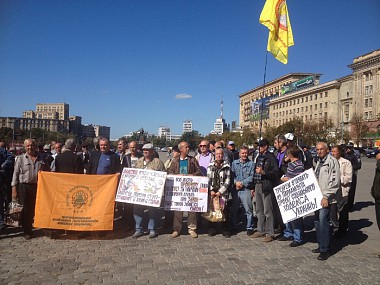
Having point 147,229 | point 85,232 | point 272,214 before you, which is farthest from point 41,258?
point 272,214

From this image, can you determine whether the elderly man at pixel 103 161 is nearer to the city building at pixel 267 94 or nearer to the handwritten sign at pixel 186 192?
the handwritten sign at pixel 186 192

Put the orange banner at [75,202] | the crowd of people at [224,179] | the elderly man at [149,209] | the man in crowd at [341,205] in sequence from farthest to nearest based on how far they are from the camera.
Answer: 1. the elderly man at [149,209]
2. the crowd of people at [224,179]
3. the orange banner at [75,202]
4. the man in crowd at [341,205]

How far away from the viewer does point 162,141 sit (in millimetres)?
153375

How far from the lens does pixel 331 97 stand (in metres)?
89.4

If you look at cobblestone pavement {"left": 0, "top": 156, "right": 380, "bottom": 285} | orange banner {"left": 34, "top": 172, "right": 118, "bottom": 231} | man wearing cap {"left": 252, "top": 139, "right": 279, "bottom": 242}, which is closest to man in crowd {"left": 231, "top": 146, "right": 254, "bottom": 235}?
man wearing cap {"left": 252, "top": 139, "right": 279, "bottom": 242}

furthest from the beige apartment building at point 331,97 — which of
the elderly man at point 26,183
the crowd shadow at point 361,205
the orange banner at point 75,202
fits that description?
the elderly man at point 26,183

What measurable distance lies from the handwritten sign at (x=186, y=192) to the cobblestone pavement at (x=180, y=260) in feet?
2.45

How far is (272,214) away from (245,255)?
1.50 metres

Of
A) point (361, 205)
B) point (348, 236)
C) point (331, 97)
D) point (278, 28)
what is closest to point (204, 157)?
point (348, 236)

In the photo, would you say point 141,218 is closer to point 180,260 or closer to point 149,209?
point 149,209

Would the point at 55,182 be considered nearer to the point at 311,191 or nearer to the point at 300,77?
the point at 311,191

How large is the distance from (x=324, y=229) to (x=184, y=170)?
10.8ft

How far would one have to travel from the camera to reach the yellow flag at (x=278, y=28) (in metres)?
9.45

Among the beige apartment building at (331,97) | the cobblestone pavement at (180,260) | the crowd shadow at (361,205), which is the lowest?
the cobblestone pavement at (180,260)
